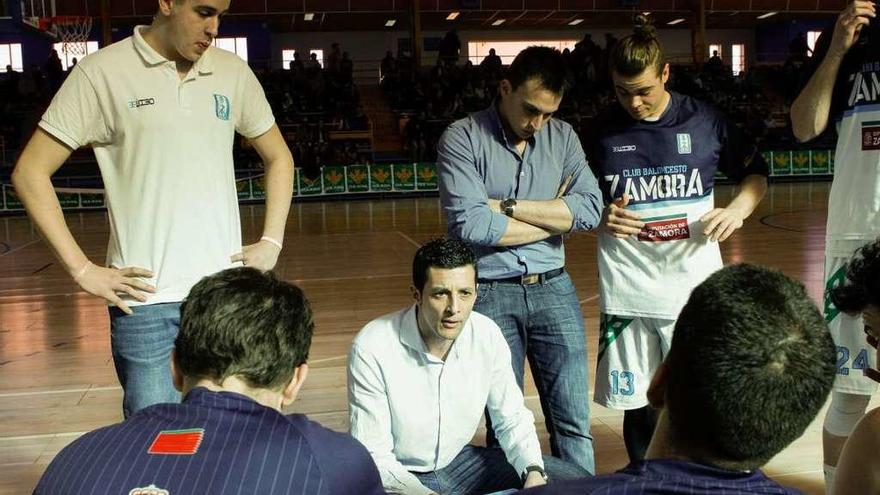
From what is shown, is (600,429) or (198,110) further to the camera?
(600,429)

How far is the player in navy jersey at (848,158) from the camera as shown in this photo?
2883mm

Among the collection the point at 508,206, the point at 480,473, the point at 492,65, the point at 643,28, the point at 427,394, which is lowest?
the point at 480,473

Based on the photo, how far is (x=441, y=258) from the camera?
9.68 ft

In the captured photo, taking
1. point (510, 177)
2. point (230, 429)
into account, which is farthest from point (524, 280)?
point (230, 429)

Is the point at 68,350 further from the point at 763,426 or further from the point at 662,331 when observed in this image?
the point at 763,426

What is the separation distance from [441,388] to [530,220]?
66 centimetres

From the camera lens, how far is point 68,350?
6246 mm

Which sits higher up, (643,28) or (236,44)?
(236,44)

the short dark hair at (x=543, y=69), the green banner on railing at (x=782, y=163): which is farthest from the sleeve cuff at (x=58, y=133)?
the green banner on railing at (x=782, y=163)

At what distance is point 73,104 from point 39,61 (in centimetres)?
2679

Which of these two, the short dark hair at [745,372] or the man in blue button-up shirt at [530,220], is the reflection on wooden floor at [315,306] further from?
the short dark hair at [745,372]

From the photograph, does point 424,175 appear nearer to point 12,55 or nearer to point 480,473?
point 12,55

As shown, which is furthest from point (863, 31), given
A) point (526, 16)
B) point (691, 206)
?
point (526, 16)

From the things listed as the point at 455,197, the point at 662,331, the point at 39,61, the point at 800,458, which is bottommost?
the point at 800,458
